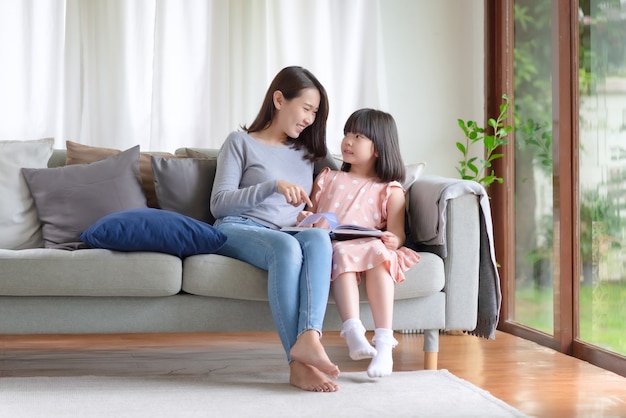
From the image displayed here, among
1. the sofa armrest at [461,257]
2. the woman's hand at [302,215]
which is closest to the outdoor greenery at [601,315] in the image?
the sofa armrest at [461,257]

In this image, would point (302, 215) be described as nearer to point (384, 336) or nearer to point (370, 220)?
point (370, 220)

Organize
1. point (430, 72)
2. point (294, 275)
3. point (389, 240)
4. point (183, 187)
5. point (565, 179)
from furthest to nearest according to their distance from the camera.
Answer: point (430, 72) → point (565, 179) → point (183, 187) → point (389, 240) → point (294, 275)

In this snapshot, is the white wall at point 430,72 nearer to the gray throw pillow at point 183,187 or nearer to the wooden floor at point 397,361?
the wooden floor at point 397,361

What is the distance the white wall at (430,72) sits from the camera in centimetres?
431

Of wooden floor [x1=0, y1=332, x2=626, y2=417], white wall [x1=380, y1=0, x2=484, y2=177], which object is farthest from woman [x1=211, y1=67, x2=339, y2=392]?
white wall [x1=380, y1=0, x2=484, y2=177]

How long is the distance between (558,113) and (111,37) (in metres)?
2.06

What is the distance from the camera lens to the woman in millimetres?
2414

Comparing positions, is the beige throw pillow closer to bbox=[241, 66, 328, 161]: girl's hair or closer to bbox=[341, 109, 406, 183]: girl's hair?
bbox=[241, 66, 328, 161]: girl's hair

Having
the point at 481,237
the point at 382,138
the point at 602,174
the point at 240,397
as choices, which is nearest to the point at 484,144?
the point at 602,174

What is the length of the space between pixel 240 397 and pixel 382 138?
111cm

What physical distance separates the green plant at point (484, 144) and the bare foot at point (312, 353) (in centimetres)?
169

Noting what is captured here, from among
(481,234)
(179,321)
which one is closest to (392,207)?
(481,234)

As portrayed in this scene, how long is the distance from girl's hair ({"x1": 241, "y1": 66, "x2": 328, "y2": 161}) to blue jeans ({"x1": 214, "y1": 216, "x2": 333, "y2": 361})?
1.94 ft

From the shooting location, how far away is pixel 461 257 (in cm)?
277
